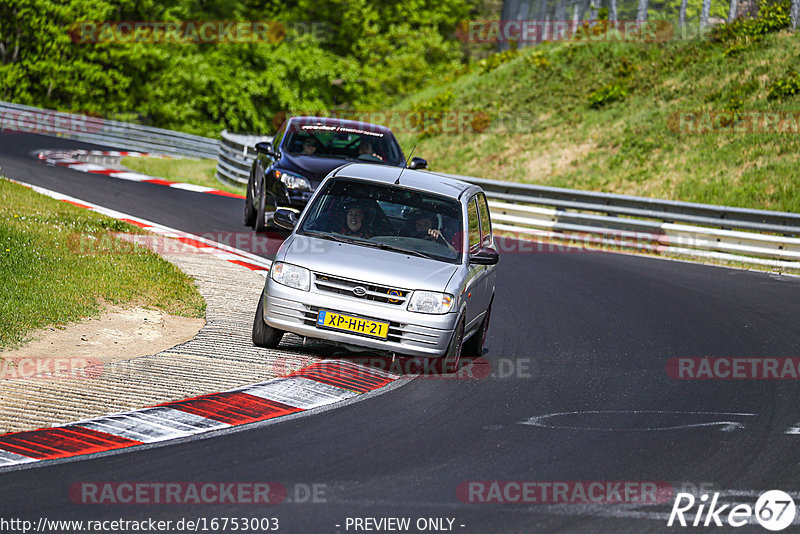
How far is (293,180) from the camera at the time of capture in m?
15.9

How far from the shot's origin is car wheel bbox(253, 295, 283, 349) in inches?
388

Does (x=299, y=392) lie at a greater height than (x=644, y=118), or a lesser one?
lesser

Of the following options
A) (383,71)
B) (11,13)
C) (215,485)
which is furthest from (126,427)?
(383,71)

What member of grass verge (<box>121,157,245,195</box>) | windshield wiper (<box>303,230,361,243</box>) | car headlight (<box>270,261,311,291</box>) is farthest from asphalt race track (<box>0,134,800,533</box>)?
grass verge (<box>121,157,245,195</box>)

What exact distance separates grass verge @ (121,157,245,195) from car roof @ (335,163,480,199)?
14.6m

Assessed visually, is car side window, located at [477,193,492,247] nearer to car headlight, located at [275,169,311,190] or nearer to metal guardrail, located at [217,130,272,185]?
car headlight, located at [275,169,311,190]

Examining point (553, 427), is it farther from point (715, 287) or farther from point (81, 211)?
point (81, 211)

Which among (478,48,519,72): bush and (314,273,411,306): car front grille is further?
(478,48,519,72): bush

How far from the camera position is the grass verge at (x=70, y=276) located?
10.3 meters

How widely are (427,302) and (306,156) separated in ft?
24.6

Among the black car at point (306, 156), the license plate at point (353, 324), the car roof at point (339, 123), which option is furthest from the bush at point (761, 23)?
the license plate at point (353, 324)

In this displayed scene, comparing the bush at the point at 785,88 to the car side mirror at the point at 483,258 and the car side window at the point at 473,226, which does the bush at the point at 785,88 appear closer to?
the car side window at the point at 473,226

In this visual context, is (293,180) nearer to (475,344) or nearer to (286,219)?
(286,219)
